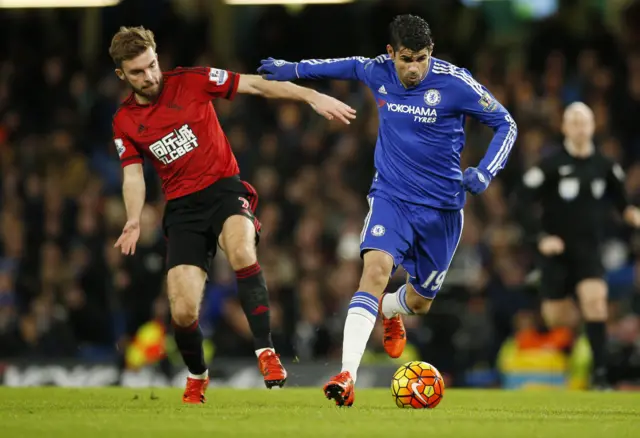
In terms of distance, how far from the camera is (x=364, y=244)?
7.99 meters

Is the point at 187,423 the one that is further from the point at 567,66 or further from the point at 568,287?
the point at 567,66

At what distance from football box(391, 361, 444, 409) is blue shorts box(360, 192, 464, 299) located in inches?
28.6

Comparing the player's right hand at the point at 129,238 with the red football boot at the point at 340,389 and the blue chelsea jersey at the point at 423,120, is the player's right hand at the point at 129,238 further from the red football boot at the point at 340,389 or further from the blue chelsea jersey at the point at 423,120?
the red football boot at the point at 340,389

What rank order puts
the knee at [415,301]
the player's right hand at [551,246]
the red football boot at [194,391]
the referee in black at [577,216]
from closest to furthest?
the red football boot at [194,391] < the knee at [415,301] < the player's right hand at [551,246] < the referee in black at [577,216]

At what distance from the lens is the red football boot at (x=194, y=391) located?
8.52 meters

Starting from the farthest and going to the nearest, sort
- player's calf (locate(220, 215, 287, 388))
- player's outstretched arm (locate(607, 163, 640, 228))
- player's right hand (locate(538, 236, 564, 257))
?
player's outstretched arm (locate(607, 163, 640, 228)) < player's right hand (locate(538, 236, 564, 257)) < player's calf (locate(220, 215, 287, 388))

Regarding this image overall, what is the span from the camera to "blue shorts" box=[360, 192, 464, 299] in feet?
26.3

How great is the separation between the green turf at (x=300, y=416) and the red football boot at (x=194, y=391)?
14cm

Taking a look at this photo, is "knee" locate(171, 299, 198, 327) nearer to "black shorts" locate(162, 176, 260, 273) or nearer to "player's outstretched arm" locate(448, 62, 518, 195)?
"black shorts" locate(162, 176, 260, 273)

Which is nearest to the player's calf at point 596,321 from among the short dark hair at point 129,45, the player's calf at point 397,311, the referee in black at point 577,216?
the referee in black at point 577,216

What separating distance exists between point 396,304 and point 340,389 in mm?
2236

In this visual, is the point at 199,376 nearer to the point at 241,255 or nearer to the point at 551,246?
→ the point at 241,255

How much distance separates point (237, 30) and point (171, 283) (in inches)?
430

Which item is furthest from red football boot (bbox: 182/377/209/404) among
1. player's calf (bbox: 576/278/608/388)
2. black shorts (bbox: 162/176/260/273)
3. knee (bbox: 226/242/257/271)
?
player's calf (bbox: 576/278/608/388)
